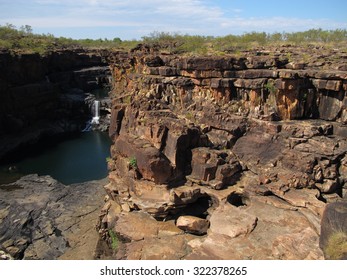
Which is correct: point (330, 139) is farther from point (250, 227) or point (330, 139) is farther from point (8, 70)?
point (8, 70)

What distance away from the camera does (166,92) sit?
77.9ft

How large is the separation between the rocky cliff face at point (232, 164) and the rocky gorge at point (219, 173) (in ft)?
0.20

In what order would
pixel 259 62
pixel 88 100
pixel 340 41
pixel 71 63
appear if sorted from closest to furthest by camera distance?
pixel 259 62, pixel 340 41, pixel 88 100, pixel 71 63

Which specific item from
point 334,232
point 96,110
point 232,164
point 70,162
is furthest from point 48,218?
point 96,110

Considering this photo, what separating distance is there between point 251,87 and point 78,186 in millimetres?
15533

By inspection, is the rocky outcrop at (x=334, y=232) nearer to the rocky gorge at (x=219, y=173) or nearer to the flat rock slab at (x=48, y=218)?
the rocky gorge at (x=219, y=173)

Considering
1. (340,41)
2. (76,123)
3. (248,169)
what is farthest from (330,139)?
(76,123)

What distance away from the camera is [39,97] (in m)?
43.0

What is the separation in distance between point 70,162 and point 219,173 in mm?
20372

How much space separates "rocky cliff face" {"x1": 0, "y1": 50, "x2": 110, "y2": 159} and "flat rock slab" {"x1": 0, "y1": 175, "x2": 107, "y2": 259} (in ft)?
37.1

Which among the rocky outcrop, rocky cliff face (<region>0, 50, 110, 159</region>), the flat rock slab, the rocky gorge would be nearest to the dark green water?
the flat rock slab

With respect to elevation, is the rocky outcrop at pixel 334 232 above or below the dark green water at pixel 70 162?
above

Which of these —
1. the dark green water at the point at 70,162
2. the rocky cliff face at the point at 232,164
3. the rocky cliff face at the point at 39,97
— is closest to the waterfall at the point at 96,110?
the rocky cliff face at the point at 39,97

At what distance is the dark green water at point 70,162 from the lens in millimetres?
29344
